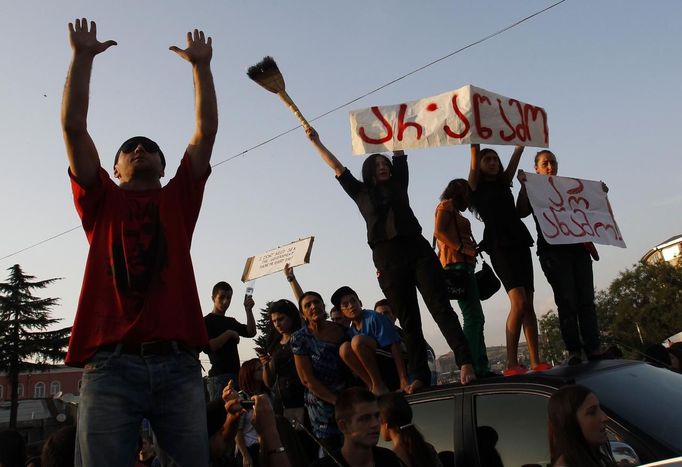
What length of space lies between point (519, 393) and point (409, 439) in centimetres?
66

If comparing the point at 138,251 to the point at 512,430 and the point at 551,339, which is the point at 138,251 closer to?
the point at 512,430

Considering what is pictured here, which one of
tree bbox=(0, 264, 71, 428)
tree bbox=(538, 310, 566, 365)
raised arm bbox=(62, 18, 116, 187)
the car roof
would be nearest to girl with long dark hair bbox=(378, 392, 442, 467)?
the car roof

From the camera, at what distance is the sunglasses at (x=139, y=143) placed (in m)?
2.67

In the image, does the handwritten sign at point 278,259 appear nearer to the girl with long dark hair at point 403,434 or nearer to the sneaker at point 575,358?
the sneaker at point 575,358

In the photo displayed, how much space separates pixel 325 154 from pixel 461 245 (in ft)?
4.40

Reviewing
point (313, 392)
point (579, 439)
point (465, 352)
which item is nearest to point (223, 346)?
point (313, 392)

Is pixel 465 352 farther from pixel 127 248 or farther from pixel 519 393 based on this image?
pixel 127 248

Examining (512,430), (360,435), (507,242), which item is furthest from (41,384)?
(512,430)

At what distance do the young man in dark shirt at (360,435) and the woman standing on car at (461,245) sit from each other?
1.82 metres

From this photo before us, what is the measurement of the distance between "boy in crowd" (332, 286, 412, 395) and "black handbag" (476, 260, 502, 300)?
0.87 meters

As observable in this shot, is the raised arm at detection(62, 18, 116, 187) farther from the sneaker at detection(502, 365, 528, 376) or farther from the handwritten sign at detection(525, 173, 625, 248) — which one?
the handwritten sign at detection(525, 173, 625, 248)

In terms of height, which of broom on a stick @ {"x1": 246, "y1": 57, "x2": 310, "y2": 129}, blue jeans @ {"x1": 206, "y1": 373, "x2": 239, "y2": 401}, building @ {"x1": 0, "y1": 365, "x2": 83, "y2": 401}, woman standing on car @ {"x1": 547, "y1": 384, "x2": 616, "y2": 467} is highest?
building @ {"x1": 0, "y1": 365, "x2": 83, "y2": 401}

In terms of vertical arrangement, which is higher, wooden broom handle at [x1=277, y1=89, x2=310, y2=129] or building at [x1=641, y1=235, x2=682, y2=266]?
building at [x1=641, y1=235, x2=682, y2=266]

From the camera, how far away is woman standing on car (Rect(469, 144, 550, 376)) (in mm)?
5223
